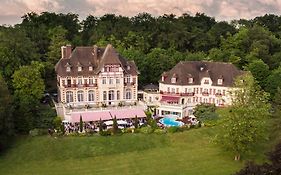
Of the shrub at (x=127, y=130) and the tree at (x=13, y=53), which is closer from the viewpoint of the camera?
the shrub at (x=127, y=130)

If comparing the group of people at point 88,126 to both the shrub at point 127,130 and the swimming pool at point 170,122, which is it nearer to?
the shrub at point 127,130

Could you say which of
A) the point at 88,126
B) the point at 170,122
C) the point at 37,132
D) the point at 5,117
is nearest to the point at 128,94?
the point at 170,122

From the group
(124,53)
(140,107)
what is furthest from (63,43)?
(140,107)

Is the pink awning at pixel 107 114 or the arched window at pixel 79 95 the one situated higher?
the arched window at pixel 79 95

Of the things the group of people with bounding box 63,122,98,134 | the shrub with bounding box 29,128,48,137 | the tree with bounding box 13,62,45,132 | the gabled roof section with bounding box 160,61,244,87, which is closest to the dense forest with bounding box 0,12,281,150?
the tree with bounding box 13,62,45,132

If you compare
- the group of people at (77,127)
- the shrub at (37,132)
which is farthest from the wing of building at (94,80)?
the shrub at (37,132)

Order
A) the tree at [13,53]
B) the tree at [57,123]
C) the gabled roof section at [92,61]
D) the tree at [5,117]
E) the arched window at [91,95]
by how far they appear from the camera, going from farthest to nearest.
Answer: the arched window at [91,95]
the gabled roof section at [92,61]
the tree at [13,53]
the tree at [57,123]
the tree at [5,117]

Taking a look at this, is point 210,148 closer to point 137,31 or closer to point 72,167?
point 72,167

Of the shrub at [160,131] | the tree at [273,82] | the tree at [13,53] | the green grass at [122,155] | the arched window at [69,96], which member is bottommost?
the green grass at [122,155]

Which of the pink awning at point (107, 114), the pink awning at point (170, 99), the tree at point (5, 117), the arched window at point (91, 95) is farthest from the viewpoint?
the pink awning at point (170, 99)
